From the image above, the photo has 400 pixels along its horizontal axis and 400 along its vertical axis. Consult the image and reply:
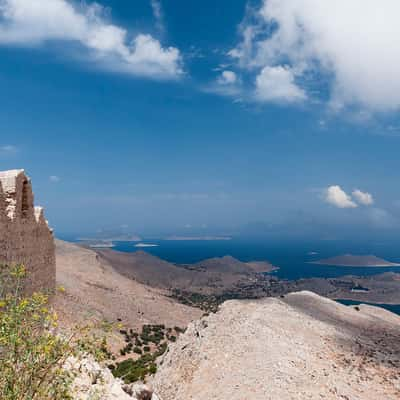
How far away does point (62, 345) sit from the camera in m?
6.40

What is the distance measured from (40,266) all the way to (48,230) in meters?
2.00

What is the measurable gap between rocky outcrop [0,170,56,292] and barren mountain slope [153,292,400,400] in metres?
9.09

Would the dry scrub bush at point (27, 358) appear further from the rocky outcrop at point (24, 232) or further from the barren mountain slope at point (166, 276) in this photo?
the barren mountain slope at point (166, 276)

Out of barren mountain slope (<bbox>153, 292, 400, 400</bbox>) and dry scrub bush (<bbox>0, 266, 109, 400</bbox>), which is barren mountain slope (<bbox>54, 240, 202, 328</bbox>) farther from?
dry scrub bush (<bbox>0, 266, 109, 400</bbox>)

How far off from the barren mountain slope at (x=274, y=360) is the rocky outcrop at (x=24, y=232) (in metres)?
9.09

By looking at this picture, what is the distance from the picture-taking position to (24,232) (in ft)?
39.5

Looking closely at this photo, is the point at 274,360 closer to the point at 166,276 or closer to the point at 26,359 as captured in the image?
the point at 26,359

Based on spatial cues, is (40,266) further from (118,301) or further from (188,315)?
(188,315)

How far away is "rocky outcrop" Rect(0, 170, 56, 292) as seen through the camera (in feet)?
35.5

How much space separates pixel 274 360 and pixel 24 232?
499 inches

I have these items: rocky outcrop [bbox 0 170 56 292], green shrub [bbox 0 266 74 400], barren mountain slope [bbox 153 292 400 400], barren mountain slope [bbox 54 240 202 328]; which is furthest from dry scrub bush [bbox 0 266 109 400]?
barren mountain slope [bbox 54 240 202 328]

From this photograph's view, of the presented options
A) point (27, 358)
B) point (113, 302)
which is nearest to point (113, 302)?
point (113, 302)

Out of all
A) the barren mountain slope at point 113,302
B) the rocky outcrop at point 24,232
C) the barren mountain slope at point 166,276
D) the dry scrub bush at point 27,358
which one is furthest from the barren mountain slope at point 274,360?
the barren mountain slope at point 166,276

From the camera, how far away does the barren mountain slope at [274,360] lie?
16.8m
